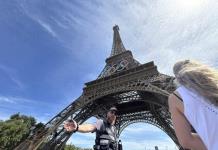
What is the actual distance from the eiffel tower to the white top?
61.4ft

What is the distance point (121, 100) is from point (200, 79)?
85.4 ft

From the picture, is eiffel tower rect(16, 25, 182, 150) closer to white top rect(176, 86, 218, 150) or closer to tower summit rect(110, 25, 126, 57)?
tower summit rect(110, 25, 126, 57)

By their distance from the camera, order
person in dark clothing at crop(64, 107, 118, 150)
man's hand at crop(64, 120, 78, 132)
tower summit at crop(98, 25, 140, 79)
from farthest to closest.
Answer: tower summit at crop(98, 25, 140, 79), person in dark clothing at crop(64, 107, 118, 150), man's hand at crop(64, 120, 78, 132)

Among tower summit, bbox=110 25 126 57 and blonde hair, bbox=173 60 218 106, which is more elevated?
tower summit, bbox=110 25 126 57

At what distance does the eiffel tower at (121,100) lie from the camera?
23.1 metres

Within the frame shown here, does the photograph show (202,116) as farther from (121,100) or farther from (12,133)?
(12,133)

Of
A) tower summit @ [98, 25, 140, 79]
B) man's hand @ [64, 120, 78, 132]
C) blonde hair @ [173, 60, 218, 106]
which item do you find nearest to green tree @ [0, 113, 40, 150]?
tower summit @ [98, 25, 140, 79]

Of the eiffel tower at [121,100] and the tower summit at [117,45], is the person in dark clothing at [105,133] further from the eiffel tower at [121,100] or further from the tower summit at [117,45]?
the tower summit at [117,45]

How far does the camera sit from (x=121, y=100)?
90.9 ft

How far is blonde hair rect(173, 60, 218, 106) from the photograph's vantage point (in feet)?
5.82

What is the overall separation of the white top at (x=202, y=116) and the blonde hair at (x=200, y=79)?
1.6 inches

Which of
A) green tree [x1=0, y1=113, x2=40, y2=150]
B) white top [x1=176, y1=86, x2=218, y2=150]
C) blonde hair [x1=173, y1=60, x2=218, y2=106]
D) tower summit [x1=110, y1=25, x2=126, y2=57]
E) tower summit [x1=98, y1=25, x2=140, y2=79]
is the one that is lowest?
white top [x1=176, y1=86, x2=218, y2=150]

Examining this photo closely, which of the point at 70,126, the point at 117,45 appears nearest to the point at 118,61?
the point at 117,45

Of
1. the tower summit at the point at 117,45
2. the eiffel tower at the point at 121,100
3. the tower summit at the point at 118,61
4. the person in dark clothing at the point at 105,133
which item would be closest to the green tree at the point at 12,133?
the eiffel tower at the point at 121,100
